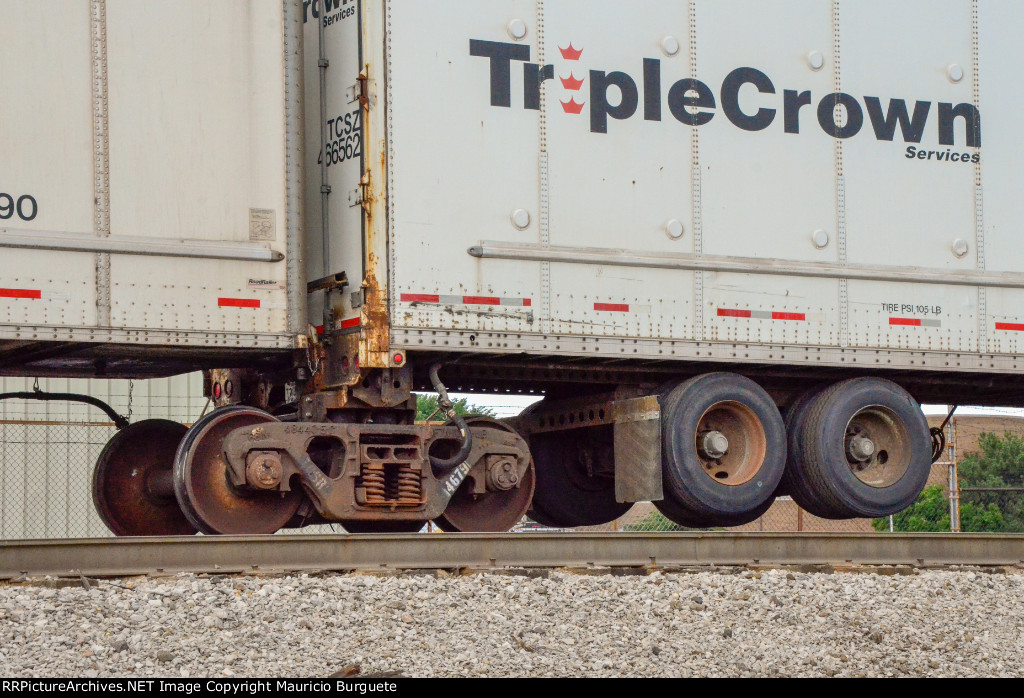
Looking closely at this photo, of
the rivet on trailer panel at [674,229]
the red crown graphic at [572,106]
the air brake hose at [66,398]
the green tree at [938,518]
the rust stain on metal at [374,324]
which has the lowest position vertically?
the green tree at [938,518]

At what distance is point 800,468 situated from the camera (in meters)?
10.7

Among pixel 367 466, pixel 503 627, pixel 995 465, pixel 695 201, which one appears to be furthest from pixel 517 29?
pixel 995 465

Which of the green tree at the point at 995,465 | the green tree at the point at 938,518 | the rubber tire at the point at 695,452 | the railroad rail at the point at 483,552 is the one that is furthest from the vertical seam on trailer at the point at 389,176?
the green tree at the point at 995,465

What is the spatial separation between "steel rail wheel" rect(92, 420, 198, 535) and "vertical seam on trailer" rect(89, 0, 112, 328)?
223 cm

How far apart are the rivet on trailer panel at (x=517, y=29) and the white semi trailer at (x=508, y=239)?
0.02m

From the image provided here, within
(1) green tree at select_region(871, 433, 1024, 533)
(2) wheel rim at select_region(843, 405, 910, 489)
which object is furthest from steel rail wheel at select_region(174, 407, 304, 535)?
(1) green tree at select_region(871, 433, 1024, 533)

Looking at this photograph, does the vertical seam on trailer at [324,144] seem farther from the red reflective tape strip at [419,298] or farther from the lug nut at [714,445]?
the lug nut at [714,445]

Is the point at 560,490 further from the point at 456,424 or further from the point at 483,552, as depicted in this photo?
the point at 483,552

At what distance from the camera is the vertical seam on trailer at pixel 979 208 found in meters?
11.0

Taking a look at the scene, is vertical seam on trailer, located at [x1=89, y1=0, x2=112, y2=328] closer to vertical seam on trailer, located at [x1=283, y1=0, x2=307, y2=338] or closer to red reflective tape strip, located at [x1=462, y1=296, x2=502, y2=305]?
vertical seam on trailer, located at [x1=283, y1=0, x2=307, y2=338]

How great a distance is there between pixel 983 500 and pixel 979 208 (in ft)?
46.3

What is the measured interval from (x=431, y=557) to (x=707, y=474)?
10.1ft
